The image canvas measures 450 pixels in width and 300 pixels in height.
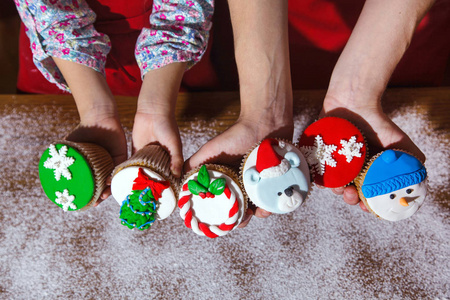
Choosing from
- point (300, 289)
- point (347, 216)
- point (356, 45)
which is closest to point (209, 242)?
point (300, 289)

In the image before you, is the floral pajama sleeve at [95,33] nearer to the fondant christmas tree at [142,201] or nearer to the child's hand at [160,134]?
the child's hand at [160,134]

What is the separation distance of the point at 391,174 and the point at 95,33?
755 mm

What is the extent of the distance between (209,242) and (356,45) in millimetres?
598

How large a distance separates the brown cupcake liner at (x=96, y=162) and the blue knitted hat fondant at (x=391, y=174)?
0.55 metres

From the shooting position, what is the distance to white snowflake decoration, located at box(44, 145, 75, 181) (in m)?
0.67

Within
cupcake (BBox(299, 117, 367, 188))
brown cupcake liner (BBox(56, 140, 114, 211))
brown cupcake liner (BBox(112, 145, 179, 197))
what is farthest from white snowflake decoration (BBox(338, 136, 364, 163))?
brown cupcake liner (BBox(56, 140, 114, 211))

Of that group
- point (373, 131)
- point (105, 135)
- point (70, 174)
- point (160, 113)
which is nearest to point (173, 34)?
point (160, 113)

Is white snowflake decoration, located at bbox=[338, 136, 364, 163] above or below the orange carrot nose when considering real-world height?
above

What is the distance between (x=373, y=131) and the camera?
0.78 meters

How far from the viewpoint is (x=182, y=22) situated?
812mm

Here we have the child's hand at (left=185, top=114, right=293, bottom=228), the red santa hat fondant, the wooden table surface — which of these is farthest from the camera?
the wooden table surface

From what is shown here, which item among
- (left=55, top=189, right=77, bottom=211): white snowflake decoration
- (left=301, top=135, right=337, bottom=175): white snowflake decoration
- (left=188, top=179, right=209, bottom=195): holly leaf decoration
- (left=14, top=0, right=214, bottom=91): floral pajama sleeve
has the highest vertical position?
(left=14, top=0, right=214, bottom=91): floral pajama sleeve

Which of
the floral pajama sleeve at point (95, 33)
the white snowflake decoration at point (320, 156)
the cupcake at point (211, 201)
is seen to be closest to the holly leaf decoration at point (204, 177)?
the cupcake at point (211, 201)

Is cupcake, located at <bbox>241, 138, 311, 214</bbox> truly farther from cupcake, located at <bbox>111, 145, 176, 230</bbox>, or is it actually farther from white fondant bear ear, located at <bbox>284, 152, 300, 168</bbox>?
cupcake, located at <bbox>111, 145, 176, 230</bbox>
